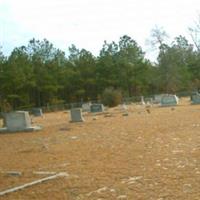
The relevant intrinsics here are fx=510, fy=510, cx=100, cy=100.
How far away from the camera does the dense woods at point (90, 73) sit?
73.9 meters

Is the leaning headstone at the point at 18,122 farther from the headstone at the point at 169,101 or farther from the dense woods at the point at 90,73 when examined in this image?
the dense woods at the point at 90,73

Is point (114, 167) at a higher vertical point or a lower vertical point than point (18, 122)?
lower

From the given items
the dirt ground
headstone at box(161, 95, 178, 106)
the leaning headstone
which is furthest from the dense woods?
the dirt ground

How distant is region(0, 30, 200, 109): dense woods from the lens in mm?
73938

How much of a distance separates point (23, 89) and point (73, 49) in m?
18.6

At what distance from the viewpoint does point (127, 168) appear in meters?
9.79

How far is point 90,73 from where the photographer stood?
80562mm

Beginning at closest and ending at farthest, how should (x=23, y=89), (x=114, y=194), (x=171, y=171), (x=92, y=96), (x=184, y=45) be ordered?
(x=114, y=194) < (x=171, y=171) < (x=23, y=89) < (x=92, y=96) < (x=184, y=45)

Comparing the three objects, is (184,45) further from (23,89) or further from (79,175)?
(79,175)

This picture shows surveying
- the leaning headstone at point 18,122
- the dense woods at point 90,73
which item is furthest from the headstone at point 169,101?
the dense woods at point 90,73

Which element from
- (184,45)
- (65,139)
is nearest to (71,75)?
(184,45)

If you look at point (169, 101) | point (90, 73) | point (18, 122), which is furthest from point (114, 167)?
point (90, 73)

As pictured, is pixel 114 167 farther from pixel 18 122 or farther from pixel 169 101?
pixel 169 101

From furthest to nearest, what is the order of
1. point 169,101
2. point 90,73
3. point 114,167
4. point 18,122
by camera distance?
point 90,73
point 169,101
point 18,122
point 114,167
